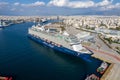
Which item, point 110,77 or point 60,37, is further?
point 60,37

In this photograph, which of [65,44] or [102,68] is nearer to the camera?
[102,68]

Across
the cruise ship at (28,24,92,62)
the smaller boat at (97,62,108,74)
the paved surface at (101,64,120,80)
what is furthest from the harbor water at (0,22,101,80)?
the paved surface at (101,64,120,80)

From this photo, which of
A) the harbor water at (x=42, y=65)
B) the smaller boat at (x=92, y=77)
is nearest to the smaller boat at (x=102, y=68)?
the harbor water at (x=42, y=65)

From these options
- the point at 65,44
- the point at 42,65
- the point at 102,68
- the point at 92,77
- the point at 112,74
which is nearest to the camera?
the point at 92,77

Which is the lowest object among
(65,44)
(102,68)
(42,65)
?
(42,65)

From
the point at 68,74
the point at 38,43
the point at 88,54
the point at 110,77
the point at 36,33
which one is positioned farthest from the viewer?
the point at 36,33

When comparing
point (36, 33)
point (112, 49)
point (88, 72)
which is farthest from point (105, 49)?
point (36, 33)

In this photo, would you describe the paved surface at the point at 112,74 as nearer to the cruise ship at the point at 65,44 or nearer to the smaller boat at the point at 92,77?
the smaller boat at the point at 92,77

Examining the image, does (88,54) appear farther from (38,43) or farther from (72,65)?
(38,43)

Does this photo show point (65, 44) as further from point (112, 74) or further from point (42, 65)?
point (112, 74)

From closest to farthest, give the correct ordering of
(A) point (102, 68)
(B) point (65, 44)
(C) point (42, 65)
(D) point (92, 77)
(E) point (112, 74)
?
(D) point (92, 77)
(E) point (112, 74)
(A) point (102, 68)
(C) point (42, 65)
(B) point (65, 44)

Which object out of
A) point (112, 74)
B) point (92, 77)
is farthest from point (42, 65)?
point (112, 74)
